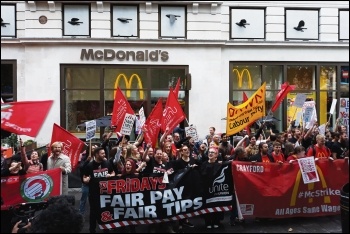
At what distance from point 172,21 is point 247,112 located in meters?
8.91

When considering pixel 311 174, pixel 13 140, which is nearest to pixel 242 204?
pixel 311 174

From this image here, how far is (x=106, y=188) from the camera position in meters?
8.10

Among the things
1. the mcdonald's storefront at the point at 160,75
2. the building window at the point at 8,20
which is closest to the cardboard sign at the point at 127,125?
the mcdonald's storefront at the point at 160,75

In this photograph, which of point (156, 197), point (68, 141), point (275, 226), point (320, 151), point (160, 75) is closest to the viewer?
point (156, 197)

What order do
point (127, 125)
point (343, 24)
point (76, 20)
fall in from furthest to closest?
1. point (343, 24)
2. point (76, 20)
3. point (127, 125)

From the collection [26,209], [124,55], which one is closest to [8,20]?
[124,55]

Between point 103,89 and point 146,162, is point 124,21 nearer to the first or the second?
point 103,89

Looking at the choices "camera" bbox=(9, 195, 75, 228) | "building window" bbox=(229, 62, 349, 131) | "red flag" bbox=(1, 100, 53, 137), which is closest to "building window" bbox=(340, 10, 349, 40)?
"building window" bbox=(229, 62, 349, 131)

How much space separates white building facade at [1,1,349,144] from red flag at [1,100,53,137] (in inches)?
459

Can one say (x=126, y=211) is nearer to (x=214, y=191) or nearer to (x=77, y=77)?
(x=214, y=191)

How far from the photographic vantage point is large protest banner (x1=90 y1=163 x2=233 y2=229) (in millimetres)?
8094

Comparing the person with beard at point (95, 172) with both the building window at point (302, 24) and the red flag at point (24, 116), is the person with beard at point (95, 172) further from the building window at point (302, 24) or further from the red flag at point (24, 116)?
the building window at point (302, 24)

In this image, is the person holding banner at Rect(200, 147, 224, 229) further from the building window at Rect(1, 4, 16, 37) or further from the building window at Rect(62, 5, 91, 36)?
the building window at Rect(1, 4, 16, 37)

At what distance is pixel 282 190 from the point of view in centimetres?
882
